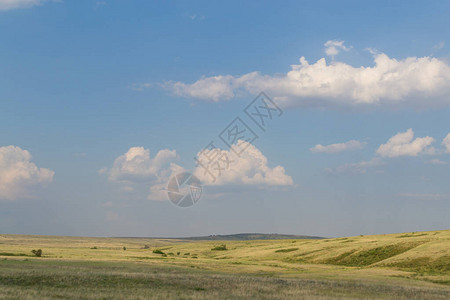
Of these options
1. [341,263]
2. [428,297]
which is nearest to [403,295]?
[428,297]

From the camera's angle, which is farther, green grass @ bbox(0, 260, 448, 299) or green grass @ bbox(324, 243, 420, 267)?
green grass @ bbox(324, 243, 420, 267)

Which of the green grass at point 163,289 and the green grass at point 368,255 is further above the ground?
the green grass at point 163,289

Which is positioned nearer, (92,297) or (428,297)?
(92,297)

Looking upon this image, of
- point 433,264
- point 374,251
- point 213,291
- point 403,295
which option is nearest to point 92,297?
point 213,291

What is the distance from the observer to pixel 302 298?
28.1 meters

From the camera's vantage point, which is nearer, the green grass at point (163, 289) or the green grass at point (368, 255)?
the green grass at point (163, 289)

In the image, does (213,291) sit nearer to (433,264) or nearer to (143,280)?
(143,280)

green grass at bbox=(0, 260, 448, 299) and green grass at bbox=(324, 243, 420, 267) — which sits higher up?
green grass at bbox=(0, 260, 448, 299)

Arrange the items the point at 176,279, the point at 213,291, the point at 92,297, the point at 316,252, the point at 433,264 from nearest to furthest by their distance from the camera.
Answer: the point at 92,297, the point at 213,291, the point at 176,279, the point at 433,264, the point at 316,252

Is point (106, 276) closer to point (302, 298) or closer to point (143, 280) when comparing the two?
point (143, 280)

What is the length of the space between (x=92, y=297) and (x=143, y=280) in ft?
34.2

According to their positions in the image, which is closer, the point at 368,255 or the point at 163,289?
the point at 163,289

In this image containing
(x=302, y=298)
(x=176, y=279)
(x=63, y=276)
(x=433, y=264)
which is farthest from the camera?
(x=433, y=264)

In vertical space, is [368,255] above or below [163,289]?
below
